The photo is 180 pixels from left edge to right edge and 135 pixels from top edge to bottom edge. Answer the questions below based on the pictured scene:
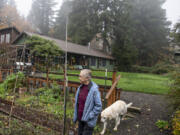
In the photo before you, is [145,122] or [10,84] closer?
[145,122]

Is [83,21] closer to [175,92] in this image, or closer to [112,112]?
[175,92]

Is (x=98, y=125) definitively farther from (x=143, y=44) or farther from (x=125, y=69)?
(x=143, y=44)

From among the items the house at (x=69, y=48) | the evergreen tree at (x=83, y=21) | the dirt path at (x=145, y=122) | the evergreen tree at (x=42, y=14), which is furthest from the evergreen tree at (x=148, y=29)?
the dirt path at (x=145, y=122)

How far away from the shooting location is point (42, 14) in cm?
4688

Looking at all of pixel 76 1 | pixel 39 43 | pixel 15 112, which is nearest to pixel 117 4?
pixel 76 1

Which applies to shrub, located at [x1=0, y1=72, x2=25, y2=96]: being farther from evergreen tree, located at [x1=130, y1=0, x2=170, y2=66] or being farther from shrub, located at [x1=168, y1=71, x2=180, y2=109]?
evergreen tree, located at [x1=130, y1=0, x2=170, y2=66]

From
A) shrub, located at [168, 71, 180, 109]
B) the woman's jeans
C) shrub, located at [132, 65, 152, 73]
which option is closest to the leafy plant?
shrub, located at [168, 71, 180, 109]

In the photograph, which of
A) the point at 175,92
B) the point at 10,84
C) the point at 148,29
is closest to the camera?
the point at 175,92

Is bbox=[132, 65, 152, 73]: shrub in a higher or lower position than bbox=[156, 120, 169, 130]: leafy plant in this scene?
higher

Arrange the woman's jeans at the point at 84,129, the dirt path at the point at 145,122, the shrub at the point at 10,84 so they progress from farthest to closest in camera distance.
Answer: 1. the shrub at the point at 10,84
2. the dirt path at the point at 145,122
3. the woman's jeans at the point at 84,129

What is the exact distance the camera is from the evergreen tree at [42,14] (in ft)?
150

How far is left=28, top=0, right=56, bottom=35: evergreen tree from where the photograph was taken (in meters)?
45.8

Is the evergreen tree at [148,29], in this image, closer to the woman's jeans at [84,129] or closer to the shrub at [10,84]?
the shrub at [10,84]

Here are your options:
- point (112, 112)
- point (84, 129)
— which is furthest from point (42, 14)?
point (84, 129)
